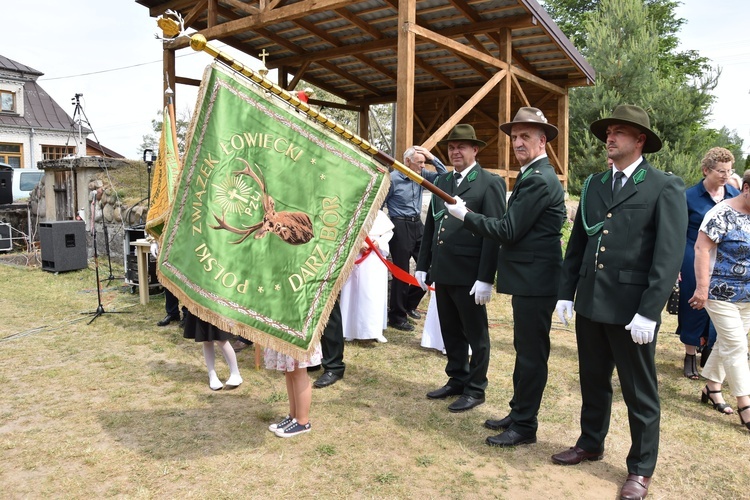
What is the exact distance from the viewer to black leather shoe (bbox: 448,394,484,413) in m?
3.96

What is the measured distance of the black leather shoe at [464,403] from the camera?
3.96m

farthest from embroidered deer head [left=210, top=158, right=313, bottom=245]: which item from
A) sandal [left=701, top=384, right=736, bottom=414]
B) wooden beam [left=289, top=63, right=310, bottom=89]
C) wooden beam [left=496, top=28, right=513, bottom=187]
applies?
wooden beam [left=289, top=63, right=310, bottom=89]

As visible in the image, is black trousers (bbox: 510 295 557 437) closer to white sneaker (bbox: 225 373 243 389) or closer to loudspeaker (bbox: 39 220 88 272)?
white sneaker (bbox: 225 373 243 389)

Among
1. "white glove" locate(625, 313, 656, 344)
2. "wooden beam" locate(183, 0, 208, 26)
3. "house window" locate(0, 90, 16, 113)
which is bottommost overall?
"white glove" locate(625, 313, 656, 344)

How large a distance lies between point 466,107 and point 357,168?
5.43 m

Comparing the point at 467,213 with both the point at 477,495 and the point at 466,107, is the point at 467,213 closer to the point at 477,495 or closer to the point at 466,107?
the point at 477,495

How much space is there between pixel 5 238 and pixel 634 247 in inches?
591

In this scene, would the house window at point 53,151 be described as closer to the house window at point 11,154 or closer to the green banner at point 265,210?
the house window at point 11,154

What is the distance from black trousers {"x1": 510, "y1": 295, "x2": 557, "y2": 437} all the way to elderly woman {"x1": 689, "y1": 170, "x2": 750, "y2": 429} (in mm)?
1286

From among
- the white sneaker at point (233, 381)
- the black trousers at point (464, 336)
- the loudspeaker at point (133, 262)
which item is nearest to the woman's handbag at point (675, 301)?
the black trousers at point (464, 336)

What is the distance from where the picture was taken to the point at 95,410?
156 inches

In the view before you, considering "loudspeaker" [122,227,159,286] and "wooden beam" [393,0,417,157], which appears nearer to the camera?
"wooden beam" [393,0,417,157]

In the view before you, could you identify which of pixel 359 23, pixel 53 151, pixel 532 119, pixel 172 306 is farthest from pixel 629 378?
pixel 53 151

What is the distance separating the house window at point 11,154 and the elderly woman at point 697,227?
3519 cm
